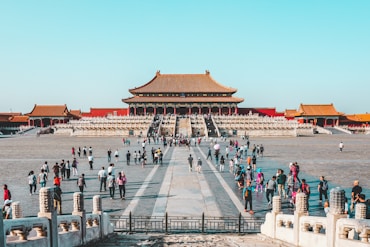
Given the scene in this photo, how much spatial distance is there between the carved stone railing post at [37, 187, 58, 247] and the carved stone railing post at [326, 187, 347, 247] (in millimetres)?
6359

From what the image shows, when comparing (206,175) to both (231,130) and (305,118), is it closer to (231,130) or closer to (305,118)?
(231,130)

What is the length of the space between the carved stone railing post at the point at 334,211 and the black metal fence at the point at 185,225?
2.97 meters

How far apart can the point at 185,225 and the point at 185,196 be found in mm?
3339

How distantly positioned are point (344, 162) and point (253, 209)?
1534cm

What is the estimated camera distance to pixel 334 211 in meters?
6.64

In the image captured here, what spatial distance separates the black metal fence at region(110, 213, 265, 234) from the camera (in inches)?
372

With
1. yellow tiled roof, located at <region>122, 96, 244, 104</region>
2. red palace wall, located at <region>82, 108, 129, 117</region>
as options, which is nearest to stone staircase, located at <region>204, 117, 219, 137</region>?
yellow tiled roof, located at <region>122, 96, 244, 104</region>

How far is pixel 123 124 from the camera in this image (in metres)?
57.8

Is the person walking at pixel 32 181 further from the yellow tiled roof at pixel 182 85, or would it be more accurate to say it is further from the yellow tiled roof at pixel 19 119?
the yellow tiled roof at pixel 19 119

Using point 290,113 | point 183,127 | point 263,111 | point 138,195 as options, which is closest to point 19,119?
point 183,127

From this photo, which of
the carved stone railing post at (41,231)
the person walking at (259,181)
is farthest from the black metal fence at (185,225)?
the person walking at (259,181)

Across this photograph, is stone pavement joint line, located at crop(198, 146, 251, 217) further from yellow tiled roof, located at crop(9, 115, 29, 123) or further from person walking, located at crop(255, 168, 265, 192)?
yellow tiled roof, located at crop(9, 115, 29, 123)

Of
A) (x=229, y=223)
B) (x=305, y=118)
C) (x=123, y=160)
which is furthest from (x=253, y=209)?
(x=305, y=118)

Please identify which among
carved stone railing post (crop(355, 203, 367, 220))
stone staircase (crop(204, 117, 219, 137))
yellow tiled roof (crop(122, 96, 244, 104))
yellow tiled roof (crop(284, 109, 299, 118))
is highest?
yellow tiled roof (crop(122, 96, 244, 104))
